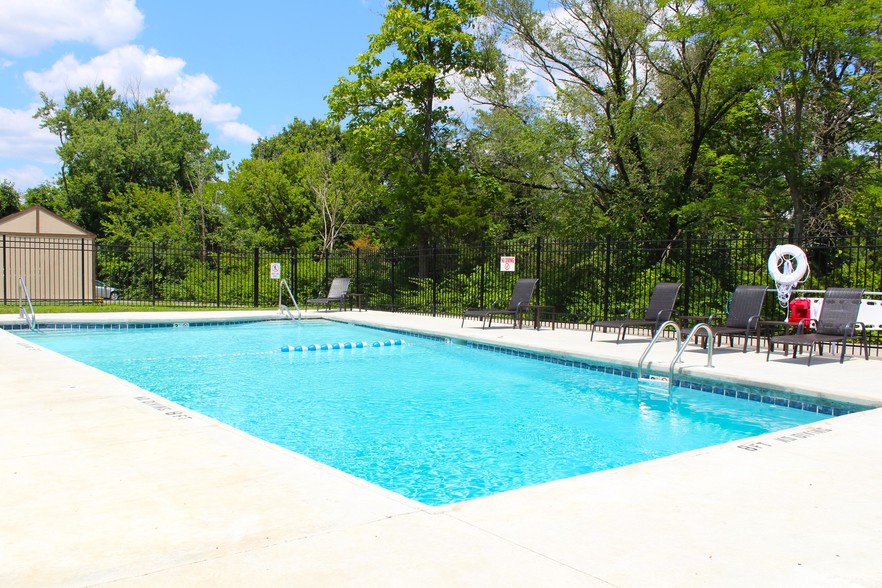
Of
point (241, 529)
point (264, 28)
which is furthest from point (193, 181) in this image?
point (241, 529)

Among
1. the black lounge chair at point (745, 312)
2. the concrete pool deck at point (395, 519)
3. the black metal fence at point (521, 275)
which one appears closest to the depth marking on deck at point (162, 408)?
the concrete pool deck at point (395, 519)

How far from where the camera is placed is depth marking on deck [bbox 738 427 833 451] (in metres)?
4.43

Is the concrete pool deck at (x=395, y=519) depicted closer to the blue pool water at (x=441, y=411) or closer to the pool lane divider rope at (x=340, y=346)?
the blue pool water at (x=441, y=411)

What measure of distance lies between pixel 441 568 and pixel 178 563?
3.25ft

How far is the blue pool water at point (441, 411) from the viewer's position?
5098 mm

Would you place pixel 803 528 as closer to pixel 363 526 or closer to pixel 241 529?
pixel 363 526

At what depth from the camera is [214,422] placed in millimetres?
4930

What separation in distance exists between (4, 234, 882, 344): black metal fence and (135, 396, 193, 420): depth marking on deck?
A: 9160 millimetres

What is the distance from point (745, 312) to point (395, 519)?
26.9 feet

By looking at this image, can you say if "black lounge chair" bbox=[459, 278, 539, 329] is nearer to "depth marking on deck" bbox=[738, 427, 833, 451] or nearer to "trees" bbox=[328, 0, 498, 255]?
"trees" bbox=[328, 0, 498, 255]

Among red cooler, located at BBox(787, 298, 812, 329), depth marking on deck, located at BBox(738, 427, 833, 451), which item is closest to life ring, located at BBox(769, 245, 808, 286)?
red cooler, located at BBox(787, 298, 812, 329)

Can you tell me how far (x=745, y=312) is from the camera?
9.69 metres

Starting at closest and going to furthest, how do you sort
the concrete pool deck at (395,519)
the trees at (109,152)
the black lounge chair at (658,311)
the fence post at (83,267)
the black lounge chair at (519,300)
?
the concrete pool deck at (395,519)
the black lounge chair at (658,311)
the black lounge chair at (519,300)
the fence post at (83,267)
the trees at (109,152)

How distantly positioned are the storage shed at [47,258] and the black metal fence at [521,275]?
2.56ft
